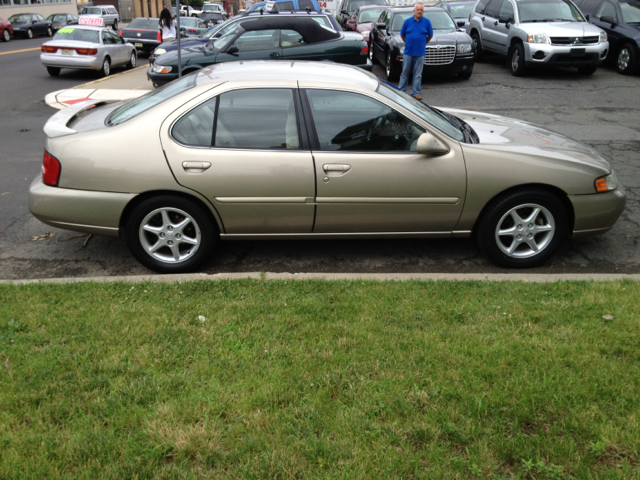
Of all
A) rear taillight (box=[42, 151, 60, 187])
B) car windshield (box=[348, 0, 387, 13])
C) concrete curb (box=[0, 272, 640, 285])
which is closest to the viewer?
concrete curb (box=[0, 272, 640, 285])

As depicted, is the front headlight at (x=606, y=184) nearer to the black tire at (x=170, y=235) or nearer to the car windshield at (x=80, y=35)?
the black tire at (x=170, y=235)

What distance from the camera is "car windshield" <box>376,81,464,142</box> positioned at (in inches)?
194

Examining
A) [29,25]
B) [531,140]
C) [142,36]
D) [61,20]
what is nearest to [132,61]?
[142,36]

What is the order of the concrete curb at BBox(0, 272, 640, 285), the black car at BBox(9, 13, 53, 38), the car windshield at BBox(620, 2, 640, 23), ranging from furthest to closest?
1. the black car at BBox(9, 13, 53, 38)
2. the car windshield at BBox(620, 2, 640, 23)
3. the concrete curb at BBox(0, 272, 640, 285)

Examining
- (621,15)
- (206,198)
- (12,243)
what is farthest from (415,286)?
(621,15)

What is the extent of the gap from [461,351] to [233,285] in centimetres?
171

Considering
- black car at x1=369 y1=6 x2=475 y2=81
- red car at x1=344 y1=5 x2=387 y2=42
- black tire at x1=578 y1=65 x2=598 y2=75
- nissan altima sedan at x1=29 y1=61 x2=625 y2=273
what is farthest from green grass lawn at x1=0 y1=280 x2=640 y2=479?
red car at x1=344 y1=5 x2=387 y2=42

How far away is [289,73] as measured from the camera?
499 cm

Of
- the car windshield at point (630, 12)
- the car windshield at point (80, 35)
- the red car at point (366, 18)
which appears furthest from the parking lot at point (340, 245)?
the red car at point (366, 18)

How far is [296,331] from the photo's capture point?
11.8 feet

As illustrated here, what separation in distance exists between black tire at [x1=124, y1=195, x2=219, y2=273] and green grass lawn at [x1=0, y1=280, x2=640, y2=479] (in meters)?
0.59

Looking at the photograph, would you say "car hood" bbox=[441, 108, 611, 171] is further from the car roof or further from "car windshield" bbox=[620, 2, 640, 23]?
"car windshield" bbox=[620, 2, 640, 23]

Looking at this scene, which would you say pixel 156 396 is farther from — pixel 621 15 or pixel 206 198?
pixel 621 15

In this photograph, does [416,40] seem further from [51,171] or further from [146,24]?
[146,24]
